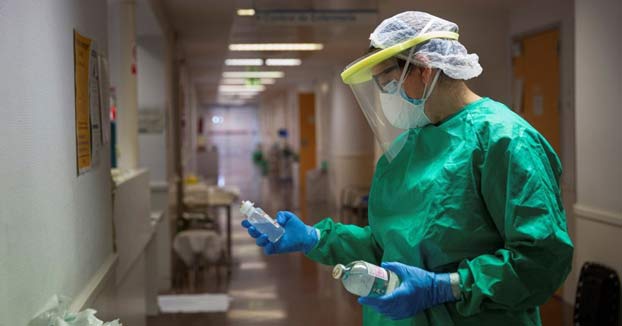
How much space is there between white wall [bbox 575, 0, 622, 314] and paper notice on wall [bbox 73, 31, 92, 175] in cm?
280

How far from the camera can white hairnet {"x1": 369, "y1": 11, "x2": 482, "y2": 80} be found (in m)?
1.97

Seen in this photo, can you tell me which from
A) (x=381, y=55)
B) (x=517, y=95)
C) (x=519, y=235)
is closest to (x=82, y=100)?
(x=381, y=55)

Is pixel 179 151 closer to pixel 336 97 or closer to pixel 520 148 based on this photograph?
pixel 336 97

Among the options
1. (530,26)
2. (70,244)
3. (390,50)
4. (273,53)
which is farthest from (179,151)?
(390,50)

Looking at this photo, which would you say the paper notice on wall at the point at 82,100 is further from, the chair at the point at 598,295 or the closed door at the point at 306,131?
the closed door at the point at 306,131

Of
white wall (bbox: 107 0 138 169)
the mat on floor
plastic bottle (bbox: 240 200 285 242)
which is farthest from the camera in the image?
the mat on floor

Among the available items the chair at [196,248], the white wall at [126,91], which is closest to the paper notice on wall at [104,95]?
the white wall at [126,91]

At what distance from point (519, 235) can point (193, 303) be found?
4743 mm

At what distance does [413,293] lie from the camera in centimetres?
183

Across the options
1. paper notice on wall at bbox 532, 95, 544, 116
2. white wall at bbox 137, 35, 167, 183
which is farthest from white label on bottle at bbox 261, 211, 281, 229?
white wall at bbox 137, 35, 167, 183

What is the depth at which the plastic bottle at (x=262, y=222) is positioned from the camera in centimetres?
221

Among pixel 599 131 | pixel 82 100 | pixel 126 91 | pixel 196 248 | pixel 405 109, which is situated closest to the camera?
pixel 405 109

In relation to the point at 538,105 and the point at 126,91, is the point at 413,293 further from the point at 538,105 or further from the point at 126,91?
the point at 538,105

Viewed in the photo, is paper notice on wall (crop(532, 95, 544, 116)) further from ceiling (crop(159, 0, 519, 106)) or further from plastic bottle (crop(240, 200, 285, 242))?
plastic bottle (crop(240, 200, 285, 242))
